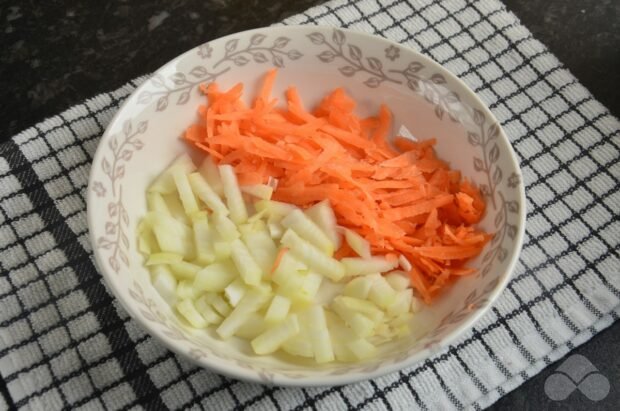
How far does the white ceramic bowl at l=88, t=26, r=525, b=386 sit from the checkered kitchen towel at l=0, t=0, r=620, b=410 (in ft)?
0.33

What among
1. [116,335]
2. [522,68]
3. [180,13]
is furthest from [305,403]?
[180,13]

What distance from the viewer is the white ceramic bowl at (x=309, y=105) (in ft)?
2.81

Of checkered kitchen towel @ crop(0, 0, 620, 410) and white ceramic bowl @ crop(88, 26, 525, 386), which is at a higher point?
white ceramic bowl @ crop(88, 26, 525, 386)

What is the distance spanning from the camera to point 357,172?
1040 mm

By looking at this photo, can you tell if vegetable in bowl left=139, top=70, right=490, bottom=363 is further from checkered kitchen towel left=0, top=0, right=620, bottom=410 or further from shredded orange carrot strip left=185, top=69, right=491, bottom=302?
checkered kitchen towel left=0, top=0, right=620, bottom=410

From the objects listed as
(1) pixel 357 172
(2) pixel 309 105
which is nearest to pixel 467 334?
(1) pixel 357 172

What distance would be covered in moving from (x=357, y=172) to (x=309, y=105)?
19 centimetres

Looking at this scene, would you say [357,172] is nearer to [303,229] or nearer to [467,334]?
[303,229]

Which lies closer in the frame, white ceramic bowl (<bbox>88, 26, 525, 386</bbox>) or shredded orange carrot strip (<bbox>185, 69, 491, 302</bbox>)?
white ceramic bowl (<bbox>88, 26, 525, 386</bbox>)

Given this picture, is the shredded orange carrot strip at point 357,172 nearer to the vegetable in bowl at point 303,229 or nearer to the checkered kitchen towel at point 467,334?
the vegetable in bowl at point 303,229

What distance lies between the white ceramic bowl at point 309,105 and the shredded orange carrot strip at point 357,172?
25 mm

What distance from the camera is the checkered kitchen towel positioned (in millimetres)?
960

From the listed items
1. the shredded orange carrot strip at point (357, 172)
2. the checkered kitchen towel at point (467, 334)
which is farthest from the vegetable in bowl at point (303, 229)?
the checkered kitchen towel at point (467, 334)

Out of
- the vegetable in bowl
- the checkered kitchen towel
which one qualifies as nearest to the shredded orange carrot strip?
the vegetable in bowl
